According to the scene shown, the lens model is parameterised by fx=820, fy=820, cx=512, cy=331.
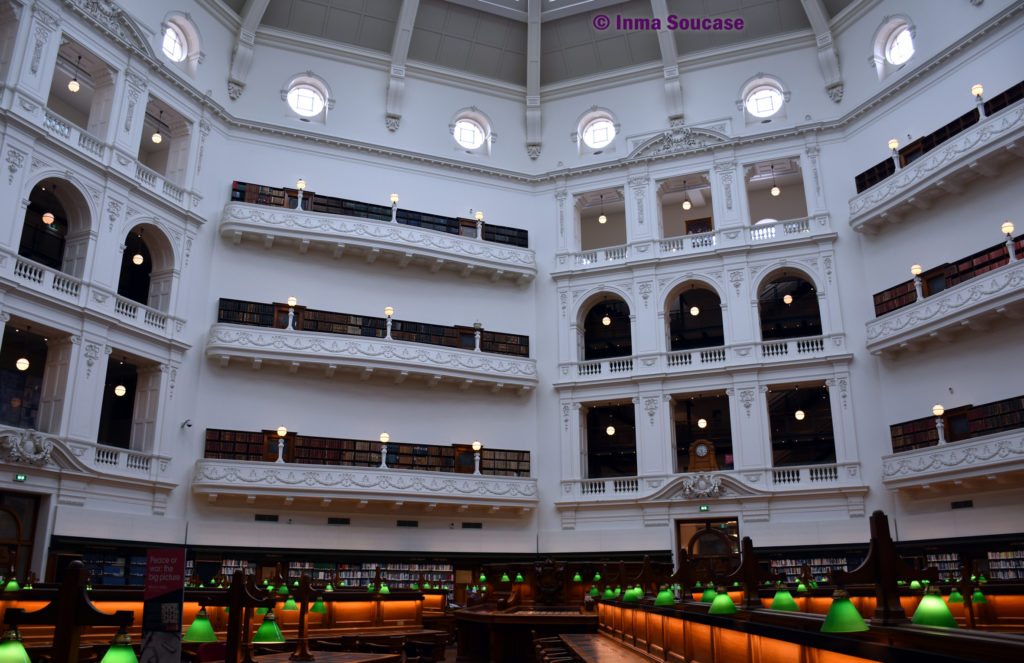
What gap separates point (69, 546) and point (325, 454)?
6724mm

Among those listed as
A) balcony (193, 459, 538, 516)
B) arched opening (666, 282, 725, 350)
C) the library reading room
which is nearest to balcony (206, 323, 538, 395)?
the library reading room

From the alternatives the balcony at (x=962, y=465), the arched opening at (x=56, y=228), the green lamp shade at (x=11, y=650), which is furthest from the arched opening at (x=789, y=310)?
the green lamp shade at (x=11, y=650)

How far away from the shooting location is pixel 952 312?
750 inches

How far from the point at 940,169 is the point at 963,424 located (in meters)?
6.11

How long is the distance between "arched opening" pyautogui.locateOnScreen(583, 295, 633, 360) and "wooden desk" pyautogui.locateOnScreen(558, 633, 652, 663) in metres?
17.3

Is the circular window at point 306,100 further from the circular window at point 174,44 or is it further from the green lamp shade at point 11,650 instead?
the green lamp shade at point 11,650

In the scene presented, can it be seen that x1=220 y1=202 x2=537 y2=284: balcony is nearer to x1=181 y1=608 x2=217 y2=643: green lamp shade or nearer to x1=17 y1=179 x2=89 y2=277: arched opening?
x1=17 y1=179 x2=89 y2=277: arched opening

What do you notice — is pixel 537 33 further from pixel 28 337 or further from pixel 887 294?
pixel 28 337

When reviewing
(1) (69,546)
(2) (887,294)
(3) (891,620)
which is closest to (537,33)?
(2) (887,294)

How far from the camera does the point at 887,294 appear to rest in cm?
2158

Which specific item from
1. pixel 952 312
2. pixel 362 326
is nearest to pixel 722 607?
pixel 952 312

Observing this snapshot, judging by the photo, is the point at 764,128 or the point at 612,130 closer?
the point at 764,128

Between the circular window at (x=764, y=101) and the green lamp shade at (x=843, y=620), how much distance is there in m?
23.2

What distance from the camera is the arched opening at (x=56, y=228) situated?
1920 cm
